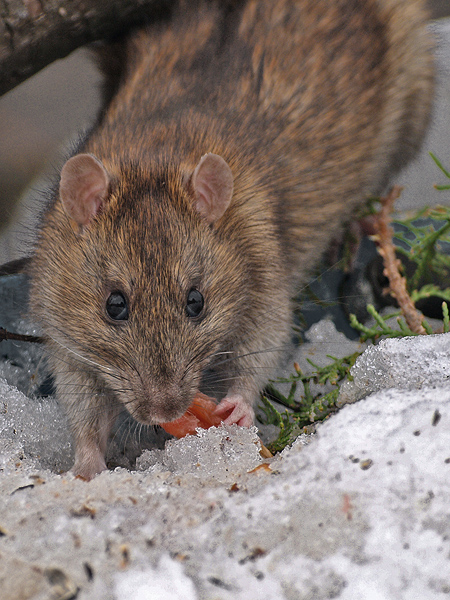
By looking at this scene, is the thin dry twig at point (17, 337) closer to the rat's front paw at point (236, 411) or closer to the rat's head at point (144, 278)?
the rat's head at point (144, 278)

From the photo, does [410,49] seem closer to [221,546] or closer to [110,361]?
[110,361]

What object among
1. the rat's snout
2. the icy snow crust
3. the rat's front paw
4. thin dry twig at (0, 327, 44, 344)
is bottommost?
the rat's front paw

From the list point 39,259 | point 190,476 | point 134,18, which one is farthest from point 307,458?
point 134,18

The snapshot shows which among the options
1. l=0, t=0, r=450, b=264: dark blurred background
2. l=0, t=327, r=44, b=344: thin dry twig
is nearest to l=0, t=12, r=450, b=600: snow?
l=0, t=327, r=44, b=344: thin dry twig

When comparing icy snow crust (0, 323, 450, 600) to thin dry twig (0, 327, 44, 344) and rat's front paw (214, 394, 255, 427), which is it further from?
thin dry twig (0, 327, 44, 344)

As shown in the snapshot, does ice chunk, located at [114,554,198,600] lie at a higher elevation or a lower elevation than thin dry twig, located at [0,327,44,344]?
higher
